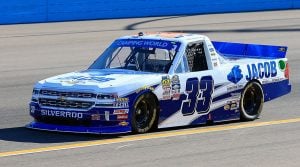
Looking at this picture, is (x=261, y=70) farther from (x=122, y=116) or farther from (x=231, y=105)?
(x=122, y=116)

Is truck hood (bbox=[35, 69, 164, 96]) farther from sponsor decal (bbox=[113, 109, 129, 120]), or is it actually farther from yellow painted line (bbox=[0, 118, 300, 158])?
yellow painted line (bbox=[0, 118, 300, 158])

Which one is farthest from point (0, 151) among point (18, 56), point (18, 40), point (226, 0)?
point (226, 0)

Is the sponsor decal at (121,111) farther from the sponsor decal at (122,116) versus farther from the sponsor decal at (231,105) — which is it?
the sponsor decal at (231,105)

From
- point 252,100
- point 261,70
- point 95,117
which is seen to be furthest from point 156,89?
point 261,70

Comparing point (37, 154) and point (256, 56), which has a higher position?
point (256, 56)

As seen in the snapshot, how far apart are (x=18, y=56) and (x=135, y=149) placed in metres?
11.7

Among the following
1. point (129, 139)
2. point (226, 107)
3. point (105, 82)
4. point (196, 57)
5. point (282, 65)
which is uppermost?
point (196, 57)

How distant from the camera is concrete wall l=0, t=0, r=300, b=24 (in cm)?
2992

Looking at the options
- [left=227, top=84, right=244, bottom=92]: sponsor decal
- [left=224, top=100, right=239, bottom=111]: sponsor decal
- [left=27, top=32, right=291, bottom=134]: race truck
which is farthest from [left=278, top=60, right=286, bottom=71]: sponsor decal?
[left=224, top=100, right=239, bottom=111]: sponsor decal

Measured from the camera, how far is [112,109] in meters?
10.8

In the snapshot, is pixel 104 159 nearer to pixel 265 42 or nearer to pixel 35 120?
pixel 35 120

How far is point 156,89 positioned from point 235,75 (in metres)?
1.68

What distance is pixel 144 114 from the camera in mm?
11273

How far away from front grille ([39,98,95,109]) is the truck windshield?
1.30 meters
